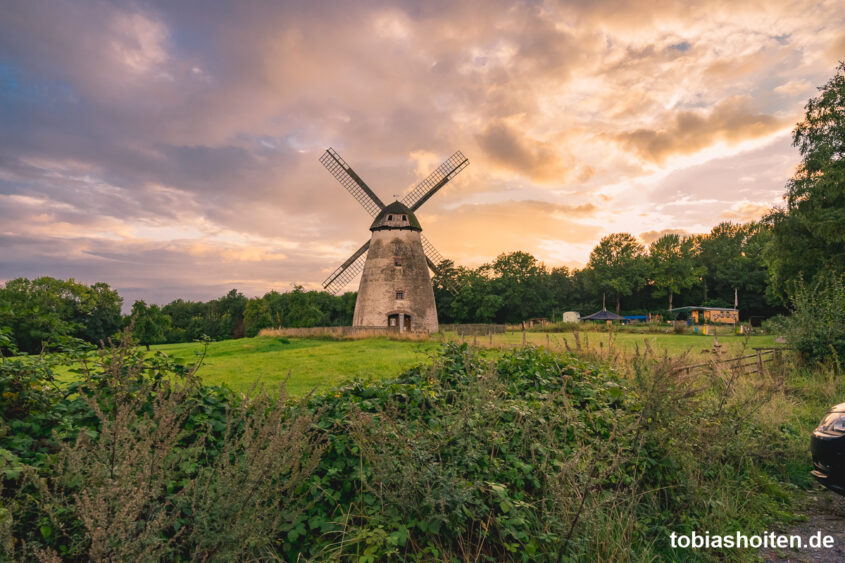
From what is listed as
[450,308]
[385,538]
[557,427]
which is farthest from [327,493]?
[450,308]

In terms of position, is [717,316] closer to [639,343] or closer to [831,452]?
[639,343]

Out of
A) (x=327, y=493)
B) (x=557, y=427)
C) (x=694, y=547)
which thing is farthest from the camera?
(x=557, y=427)

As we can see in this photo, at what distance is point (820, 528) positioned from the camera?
5.01 meters

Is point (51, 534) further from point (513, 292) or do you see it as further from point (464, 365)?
point (513, 292)

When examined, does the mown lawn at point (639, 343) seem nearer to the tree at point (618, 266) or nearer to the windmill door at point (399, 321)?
the windmill door at point (399, 321)

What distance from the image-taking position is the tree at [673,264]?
222 ft

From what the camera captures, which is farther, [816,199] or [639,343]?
[816,199]

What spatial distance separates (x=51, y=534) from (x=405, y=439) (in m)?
2.65

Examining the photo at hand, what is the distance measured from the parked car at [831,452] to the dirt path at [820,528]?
57 cm

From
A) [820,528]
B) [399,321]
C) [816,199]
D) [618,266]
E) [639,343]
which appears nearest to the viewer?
[820,528]

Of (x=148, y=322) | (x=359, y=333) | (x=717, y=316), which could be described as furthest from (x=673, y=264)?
(x=148, y=322)

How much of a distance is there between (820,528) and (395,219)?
27.1 meters

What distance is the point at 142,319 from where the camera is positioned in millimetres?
24312

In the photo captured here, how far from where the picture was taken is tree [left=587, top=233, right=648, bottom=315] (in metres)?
70.1
